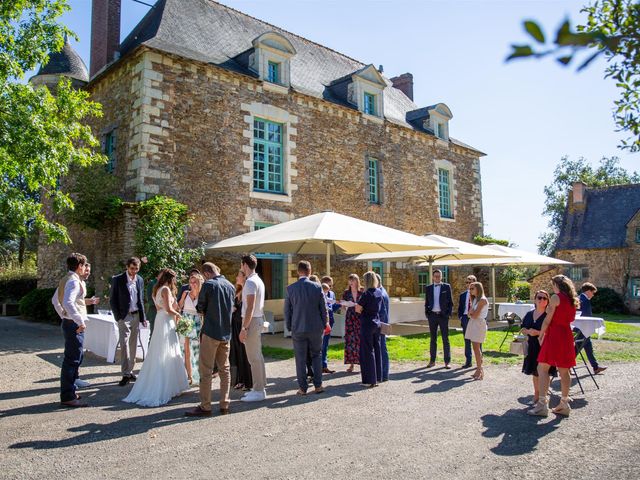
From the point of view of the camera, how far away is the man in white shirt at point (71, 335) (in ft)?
17.1

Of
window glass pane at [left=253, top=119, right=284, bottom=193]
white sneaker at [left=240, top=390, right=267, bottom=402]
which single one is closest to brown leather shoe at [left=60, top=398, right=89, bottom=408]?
white sneaker at [left=240, top=390, right=267, bottom=402]

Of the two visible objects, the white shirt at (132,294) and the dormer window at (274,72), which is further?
the dormer window at (274,72)

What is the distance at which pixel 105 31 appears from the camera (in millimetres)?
13758

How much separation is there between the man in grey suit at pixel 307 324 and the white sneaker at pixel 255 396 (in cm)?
49

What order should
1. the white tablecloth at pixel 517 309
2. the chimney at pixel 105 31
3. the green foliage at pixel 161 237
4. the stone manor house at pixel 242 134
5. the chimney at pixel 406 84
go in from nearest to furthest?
the green foliage at pixel 161 237 < the stone manor house at pixel 242 134 < the white tablecloth at pixel 517 309 < the chimney at pixel 105 31 < the chimney at pixel 406 84

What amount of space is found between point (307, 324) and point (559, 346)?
273 cm

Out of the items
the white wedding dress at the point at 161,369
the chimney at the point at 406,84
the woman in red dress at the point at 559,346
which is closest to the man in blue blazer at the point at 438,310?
the woman in red dress at the point at 559,346

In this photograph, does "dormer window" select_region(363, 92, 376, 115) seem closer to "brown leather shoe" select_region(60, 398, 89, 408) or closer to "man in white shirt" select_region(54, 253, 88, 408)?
"man in white shirt" select_region(54, 253, 88, 408)

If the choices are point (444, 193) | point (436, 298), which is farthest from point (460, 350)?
point (444, 193)

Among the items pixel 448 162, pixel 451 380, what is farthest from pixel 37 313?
pixel 448 162

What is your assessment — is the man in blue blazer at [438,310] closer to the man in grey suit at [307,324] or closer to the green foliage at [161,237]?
the man in grey suit at [307,324]

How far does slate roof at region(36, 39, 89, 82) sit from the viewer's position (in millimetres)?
14797

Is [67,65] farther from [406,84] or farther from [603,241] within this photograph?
[603,241]

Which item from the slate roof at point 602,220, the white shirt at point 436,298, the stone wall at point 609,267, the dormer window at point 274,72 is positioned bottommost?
the white shirt at point 436,298
